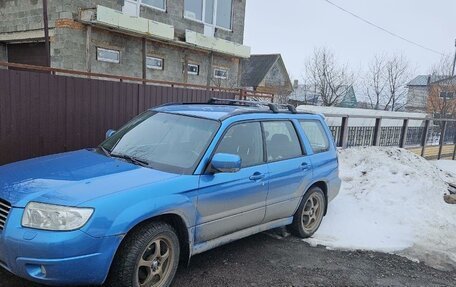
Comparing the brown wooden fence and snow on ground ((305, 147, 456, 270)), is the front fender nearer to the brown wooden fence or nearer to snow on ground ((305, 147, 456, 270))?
snow on ground ((305, 147, 456, 270))

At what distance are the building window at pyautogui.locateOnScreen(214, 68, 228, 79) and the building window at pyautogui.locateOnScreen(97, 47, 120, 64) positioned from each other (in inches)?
194

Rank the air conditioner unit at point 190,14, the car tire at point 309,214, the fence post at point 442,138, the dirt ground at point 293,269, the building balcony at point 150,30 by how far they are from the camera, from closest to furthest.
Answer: the dirt ground at point 293,269 → the car tire at point 309,214 → the building balcony at point 150,30 → the air conditioner unit at point 190,14 → the fence post at point 442,138

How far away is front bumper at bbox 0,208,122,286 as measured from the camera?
112 inches

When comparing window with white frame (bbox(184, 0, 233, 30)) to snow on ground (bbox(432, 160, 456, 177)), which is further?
window with white frame (bbox(184, 0, 233, 30))

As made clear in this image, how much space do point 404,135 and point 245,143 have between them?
9977mm

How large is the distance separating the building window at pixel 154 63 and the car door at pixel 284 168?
9680mm

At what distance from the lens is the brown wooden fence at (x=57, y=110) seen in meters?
5.85

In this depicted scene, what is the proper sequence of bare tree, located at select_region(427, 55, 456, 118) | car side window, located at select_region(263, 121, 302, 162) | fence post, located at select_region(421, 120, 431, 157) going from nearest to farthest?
1. car side window, located at select_region(263, 121, 302, 162)
2. fence post, located at select_region(421, 120, 431, 157)
3. bare tree, located at select_region(427, 55, 456, 118)

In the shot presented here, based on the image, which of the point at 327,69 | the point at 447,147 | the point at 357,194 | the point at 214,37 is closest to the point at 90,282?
the point at 357,194

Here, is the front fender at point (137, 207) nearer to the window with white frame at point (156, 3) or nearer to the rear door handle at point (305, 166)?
the rear door handle at point (305, 166)

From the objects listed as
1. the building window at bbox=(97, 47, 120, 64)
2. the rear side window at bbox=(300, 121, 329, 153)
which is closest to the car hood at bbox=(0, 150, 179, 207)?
the rear side window at bbox=(300, 121, 329, 153)

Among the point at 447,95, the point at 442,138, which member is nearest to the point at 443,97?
the point at 447,95

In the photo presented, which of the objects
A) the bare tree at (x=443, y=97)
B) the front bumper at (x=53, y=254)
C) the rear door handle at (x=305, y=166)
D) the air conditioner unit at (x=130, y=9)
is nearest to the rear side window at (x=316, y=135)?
the rear door handle at (x=305, y=166)

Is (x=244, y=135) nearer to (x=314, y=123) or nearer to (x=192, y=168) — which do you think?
(x=192, y=168)
